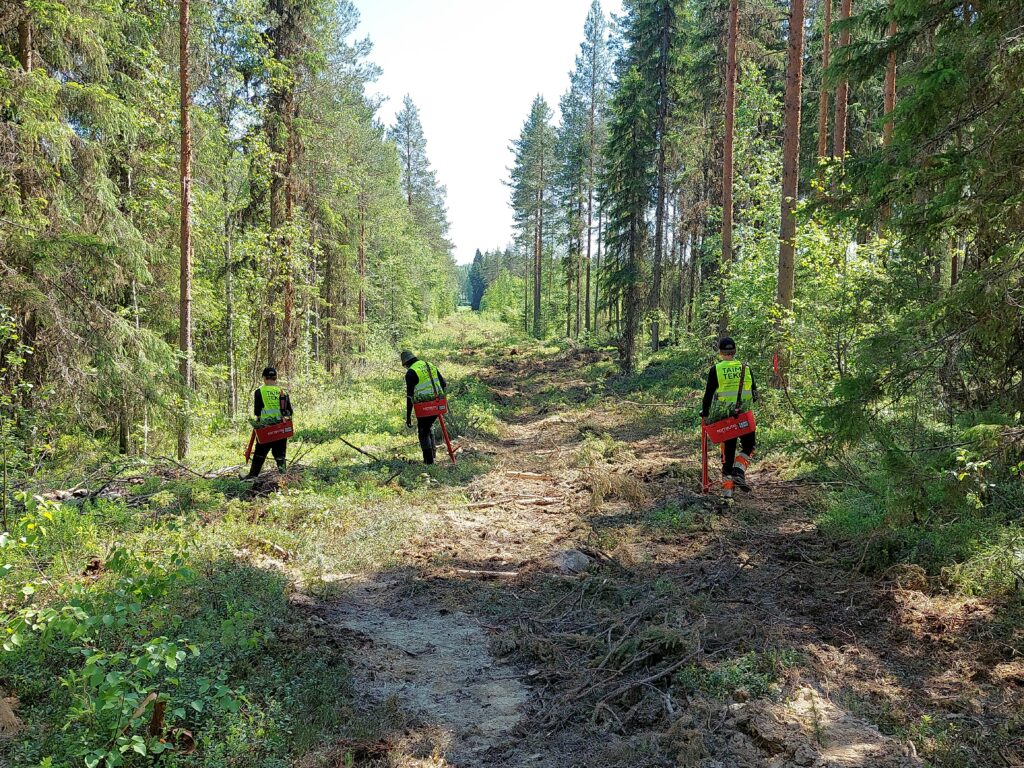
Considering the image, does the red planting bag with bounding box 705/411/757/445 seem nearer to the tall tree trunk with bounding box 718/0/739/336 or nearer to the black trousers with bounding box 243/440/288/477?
the black trousers with bounding box 243/440/288/477

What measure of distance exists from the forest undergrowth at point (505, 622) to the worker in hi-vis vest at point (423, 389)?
116 cm

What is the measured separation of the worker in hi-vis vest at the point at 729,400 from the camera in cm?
828

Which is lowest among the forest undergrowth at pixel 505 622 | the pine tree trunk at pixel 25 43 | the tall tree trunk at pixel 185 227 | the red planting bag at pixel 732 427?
the forest undergrowth at pixel 505 622

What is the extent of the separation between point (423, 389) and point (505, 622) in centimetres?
595

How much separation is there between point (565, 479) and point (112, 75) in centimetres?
1169

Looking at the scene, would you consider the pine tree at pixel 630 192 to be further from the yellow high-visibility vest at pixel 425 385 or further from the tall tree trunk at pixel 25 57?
the tall tree trunk at pixel 25 57

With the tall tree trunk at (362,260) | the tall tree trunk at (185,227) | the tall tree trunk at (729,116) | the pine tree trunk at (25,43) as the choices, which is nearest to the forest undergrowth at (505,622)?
the tall tree trunk at (185,227)

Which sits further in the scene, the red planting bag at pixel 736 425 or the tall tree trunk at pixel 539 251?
the tall tree trunk at pixel 539 251

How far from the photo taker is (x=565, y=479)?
10.5m

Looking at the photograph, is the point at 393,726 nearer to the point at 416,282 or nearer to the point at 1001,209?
the point at 1001,209

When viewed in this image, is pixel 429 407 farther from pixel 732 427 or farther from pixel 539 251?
pixel 539 251

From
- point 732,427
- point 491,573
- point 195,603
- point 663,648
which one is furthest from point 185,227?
point 663,648

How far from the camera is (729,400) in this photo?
8.31 m

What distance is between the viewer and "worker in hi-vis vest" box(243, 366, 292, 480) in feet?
32.6
